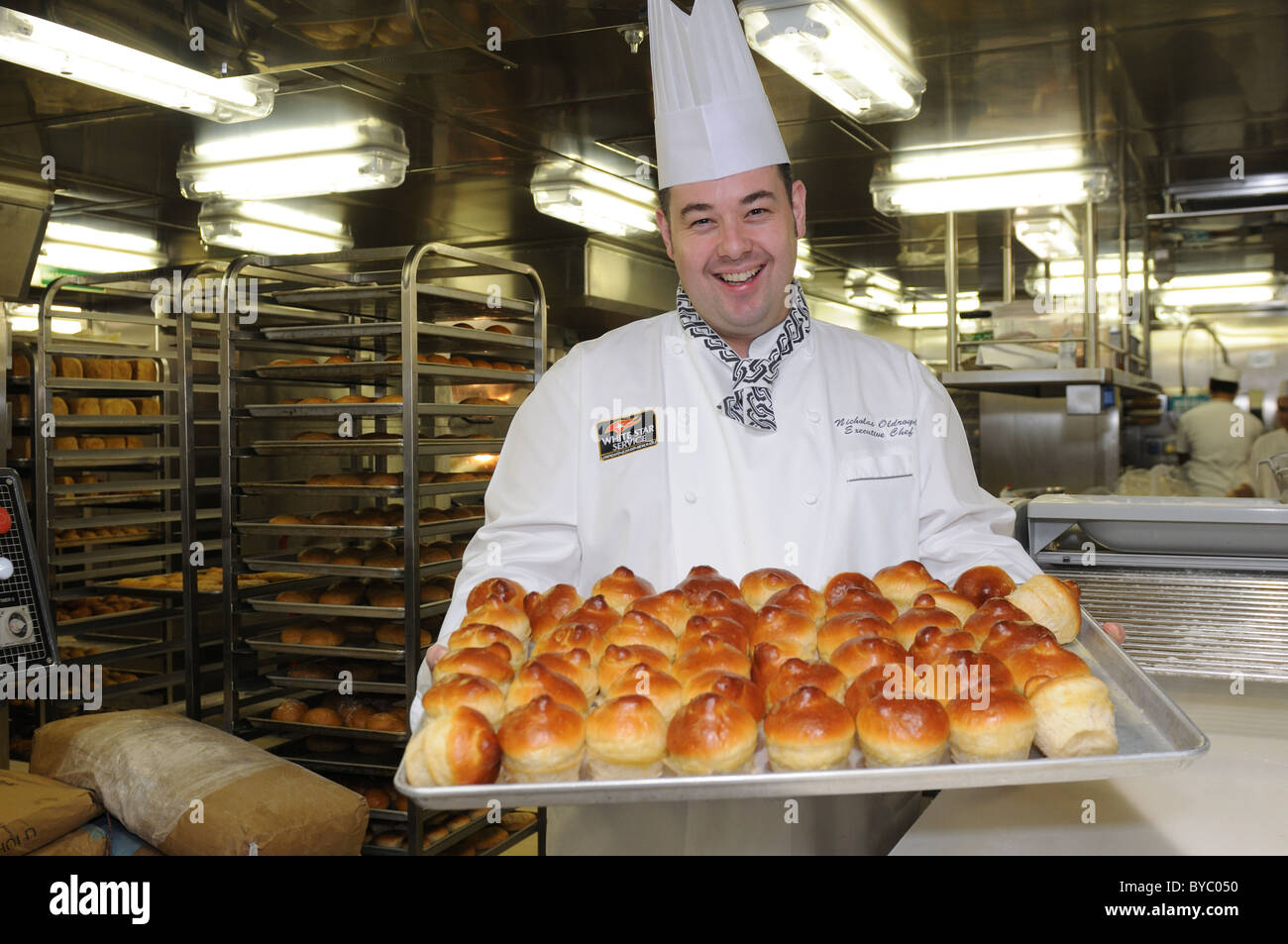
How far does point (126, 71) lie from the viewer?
103 inches

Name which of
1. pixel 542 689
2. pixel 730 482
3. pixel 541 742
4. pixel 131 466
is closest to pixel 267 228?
pixel 131 466

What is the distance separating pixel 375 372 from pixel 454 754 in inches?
95.6

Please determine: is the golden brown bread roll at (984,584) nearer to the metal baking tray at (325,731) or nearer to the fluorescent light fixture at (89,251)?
the metal baking tray at (325,731)

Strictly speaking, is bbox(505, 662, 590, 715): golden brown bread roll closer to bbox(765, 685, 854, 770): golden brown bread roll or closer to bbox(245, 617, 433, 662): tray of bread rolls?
bbox(765, 685, 854, 770): golden brown bread roll

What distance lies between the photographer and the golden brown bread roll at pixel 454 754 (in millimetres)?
1064

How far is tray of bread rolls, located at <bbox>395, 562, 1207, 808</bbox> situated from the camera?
103 cm

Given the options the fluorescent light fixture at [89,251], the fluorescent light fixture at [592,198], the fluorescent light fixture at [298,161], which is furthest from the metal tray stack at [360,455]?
the fluorescent light fixture at [89,251]

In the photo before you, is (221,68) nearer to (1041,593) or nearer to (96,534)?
(1041,593)

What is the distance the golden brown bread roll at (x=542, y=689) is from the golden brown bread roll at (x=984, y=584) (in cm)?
62

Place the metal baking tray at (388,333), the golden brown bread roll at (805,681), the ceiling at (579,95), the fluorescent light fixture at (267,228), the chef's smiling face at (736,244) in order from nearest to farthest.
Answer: the golden brown bread roll at (805,681) → the chef's smiling face at (736,244) → the ceiling at (579,95) → the metal baking tray at (388,333) → the fluorescent light fixture at (267,228)

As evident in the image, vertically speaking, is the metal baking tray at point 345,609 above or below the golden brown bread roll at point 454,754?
below

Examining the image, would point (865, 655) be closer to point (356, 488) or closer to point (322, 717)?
point (356, 488)

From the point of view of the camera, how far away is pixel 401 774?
1.07m

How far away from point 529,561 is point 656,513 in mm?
262
